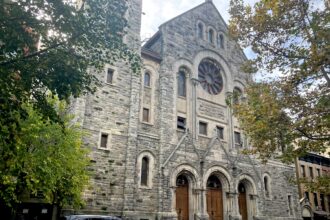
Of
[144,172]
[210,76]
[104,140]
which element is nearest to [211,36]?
[210,76]

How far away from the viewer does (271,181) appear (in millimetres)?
27156

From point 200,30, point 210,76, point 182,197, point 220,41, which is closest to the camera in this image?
point 182,197

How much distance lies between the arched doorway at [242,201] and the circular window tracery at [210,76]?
7.94 m

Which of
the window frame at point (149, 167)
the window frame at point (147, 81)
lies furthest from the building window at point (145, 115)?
the window frame at point (149, 167)

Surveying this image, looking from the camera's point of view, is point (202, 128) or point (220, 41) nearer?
point (202, 128)

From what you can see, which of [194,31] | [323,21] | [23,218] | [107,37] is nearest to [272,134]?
[323,21]

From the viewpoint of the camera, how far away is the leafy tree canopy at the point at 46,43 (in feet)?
23.5

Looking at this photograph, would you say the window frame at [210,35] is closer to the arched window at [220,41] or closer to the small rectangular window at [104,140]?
the arched window at [220,41]

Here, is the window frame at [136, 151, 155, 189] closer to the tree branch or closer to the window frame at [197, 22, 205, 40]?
the tree branch

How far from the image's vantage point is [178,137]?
22328mm

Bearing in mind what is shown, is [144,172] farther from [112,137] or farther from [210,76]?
[210,76]

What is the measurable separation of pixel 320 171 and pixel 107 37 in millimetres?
40138

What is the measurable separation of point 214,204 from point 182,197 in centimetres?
291

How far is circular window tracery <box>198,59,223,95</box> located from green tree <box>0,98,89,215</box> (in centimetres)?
1320
